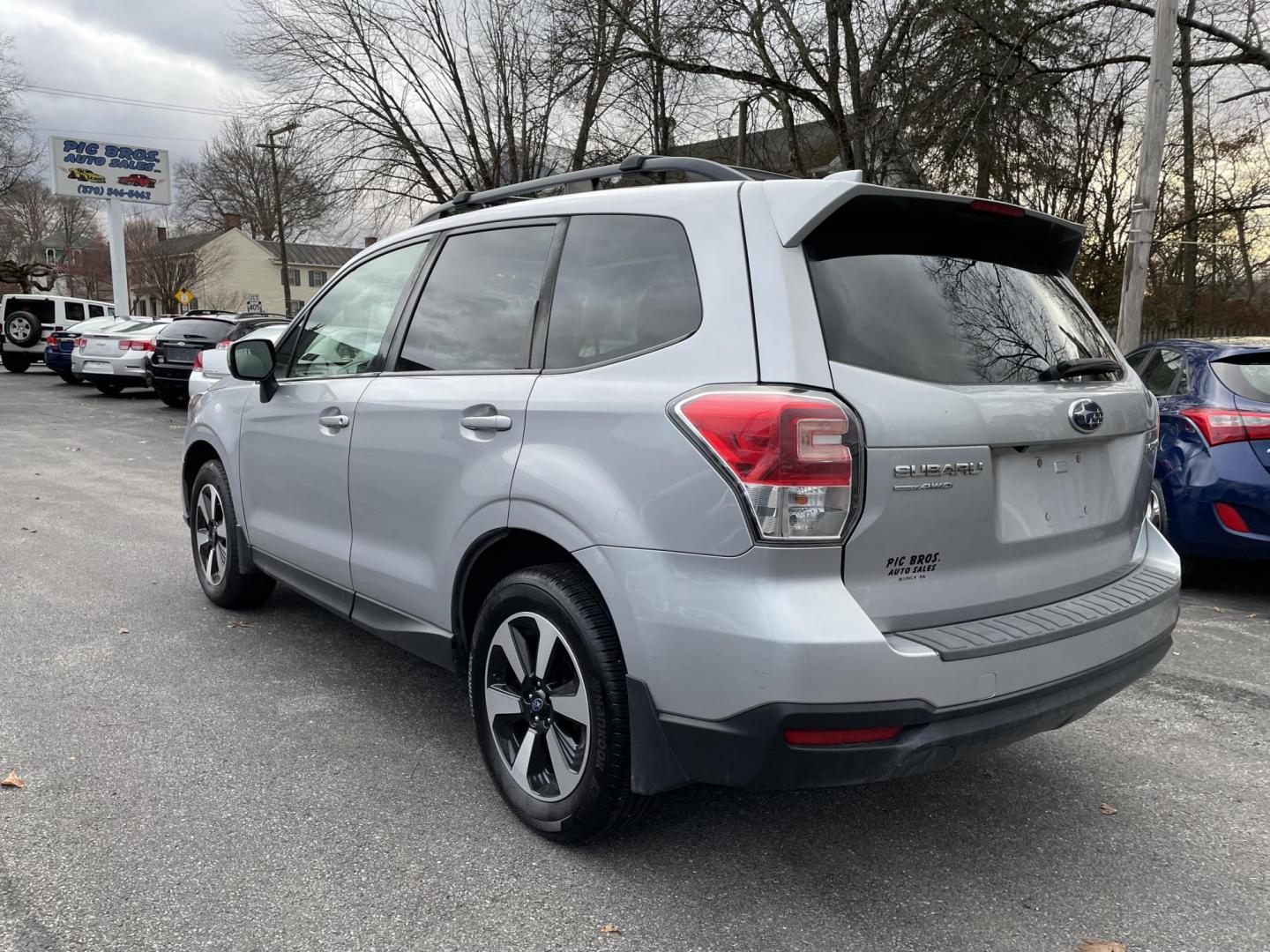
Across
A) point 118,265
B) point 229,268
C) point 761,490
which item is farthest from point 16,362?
point 229,268

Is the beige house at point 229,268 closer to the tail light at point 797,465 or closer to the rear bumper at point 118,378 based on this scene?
the rear bumper at point 118,378

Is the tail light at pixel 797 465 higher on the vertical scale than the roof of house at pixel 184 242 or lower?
lower

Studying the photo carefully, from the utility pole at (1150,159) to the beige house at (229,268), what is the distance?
58009mm

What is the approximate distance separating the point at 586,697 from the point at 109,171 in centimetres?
3603

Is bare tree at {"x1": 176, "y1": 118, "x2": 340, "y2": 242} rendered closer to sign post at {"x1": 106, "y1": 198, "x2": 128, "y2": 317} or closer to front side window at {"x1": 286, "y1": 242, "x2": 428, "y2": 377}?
sign post at {"x1": 106, "y1": 198, "x2": 128, "y2": 317}

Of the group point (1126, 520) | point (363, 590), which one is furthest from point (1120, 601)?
point (363, 590)

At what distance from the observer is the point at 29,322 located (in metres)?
27.0

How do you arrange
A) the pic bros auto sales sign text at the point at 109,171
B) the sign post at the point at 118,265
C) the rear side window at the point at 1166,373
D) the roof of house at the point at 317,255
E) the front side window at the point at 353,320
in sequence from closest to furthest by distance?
the front side window at the point at 353,320
the rear side window at the point at 1166,373
the sign post at the point at 118,265
the pic bros auto sales sign text at the point at 109,171
the roof of house at the point at 317,255

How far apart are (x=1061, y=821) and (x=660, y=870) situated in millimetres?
1275

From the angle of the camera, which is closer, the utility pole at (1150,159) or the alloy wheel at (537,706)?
the alloy wheel at (537,706)

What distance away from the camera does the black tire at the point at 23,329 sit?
87.8 ft

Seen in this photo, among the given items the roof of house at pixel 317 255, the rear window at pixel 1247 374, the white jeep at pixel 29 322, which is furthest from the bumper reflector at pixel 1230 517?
the roof of house at pixel 317 255

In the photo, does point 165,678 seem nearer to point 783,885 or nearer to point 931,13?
point 783,885

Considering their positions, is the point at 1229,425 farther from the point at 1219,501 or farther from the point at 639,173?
the point at 639,173
